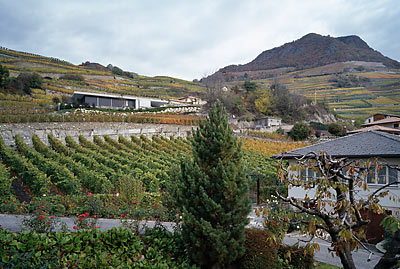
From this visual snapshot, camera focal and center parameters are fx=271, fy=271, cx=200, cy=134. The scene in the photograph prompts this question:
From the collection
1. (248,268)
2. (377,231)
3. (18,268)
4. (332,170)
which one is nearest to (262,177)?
(377,231)

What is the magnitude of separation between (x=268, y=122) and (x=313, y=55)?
433ft

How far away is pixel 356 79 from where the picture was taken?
318 ft

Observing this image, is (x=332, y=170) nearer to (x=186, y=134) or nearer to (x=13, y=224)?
(x=13, y=224)

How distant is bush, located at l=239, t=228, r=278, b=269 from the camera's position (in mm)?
5914

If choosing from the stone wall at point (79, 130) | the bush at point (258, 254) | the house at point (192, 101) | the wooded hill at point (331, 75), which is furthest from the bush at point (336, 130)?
the bush at point (258, 254)

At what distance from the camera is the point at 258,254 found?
5980mm

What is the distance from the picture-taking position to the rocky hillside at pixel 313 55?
13829 centimetres

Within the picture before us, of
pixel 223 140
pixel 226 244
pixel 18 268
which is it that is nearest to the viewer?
pixel 18 268

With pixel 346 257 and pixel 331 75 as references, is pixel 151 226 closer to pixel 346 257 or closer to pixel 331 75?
pixel 346 257

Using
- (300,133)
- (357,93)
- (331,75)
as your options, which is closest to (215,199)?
(300,133)

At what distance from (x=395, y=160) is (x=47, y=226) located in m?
12.6

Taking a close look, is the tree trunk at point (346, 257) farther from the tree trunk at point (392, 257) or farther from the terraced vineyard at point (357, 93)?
the terraced vineyard at point (357, 93)

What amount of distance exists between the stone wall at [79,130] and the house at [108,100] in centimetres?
1197

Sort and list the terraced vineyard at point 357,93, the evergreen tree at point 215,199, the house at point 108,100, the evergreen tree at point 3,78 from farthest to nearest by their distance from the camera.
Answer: the terraced vineyard at point 357,93 < the house at point 108,100 < the evergreen tree at point 3,78 < the evergreen tree at point 215,199
